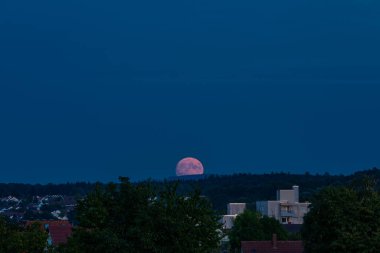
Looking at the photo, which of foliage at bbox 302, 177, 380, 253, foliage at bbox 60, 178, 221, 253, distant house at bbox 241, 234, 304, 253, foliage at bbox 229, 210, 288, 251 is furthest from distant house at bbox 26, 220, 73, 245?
foliage at bbox 60, 178, 221, 253

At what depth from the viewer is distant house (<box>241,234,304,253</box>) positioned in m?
97.3

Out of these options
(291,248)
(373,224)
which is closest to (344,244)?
(373,224)

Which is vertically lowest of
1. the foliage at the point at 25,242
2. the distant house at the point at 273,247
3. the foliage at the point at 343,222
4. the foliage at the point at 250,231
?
the foliage at the point at 25,242

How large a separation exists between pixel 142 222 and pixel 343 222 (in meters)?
13.6

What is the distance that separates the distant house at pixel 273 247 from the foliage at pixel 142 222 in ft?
149

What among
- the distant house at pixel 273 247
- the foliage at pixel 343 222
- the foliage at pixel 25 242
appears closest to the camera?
the foliage at pixel 25 242

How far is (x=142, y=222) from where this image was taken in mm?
49781

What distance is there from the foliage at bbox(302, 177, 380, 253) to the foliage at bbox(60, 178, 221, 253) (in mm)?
9531

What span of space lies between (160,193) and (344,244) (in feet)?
36.4

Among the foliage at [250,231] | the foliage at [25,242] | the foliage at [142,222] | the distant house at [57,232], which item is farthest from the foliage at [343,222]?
the foliage at [250,231]

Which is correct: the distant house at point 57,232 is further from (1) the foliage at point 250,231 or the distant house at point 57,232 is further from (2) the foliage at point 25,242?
(2) the foliage at point 25,242

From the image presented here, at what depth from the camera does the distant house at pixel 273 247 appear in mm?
97312

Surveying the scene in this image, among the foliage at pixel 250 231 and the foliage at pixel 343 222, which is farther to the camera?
the foliage at pixel 250 231

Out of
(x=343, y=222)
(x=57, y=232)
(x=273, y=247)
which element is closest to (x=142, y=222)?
(x=343, y=222)
